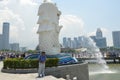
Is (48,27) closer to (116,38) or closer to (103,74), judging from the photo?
(103,74)

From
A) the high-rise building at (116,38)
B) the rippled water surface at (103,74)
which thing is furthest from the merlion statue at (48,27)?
the high-rise building at (116,38)

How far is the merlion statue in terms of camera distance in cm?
3212

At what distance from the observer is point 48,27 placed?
106 feet

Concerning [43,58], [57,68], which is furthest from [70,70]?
[43,58]

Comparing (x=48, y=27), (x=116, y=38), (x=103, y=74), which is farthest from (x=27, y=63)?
(x=116, y=38)

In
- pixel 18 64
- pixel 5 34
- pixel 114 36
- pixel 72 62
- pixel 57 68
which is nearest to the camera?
pixel 57 68

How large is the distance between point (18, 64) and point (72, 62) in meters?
5.64

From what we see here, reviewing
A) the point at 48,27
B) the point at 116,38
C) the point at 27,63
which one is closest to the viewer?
the point at 27,63

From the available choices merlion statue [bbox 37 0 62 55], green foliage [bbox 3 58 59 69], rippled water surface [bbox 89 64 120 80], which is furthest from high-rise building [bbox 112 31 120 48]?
green foliage [bbox 3 58 59 69]

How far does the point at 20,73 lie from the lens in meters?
17.9

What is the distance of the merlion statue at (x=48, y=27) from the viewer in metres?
32.1

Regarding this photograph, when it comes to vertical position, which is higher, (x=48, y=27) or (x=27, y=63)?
(x=48, y=27)

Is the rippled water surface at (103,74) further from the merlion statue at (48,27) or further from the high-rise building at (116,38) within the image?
the high-rise building at (116,38)

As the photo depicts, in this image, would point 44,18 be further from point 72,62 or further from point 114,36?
point 114,36
